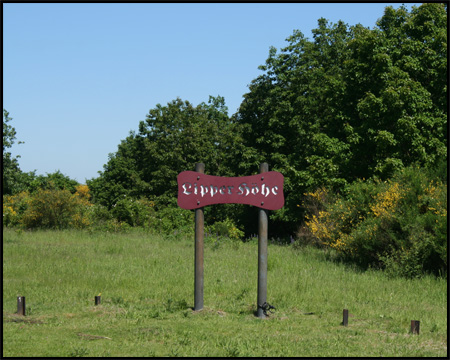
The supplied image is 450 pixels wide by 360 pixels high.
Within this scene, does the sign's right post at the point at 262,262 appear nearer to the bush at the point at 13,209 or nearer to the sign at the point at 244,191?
the sign at the point at 244,191

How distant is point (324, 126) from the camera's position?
32.7 m

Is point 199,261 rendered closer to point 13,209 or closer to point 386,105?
point 386,105

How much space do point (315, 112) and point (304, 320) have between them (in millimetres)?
27132

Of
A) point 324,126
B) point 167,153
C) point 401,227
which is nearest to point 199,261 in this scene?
point 401,227

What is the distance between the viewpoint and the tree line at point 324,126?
25344 mm

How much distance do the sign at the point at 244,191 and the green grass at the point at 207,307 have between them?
2.15m

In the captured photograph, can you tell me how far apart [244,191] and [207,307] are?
2.45 m

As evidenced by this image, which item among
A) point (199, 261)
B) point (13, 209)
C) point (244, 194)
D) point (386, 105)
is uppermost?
point (386, 105)

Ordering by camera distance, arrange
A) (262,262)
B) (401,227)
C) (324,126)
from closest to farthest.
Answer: (262,262), (401,227), (324,126)

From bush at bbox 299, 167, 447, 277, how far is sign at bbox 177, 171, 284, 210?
6425 mm

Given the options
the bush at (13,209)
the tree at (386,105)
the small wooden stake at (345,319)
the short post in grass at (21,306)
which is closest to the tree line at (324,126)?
→ the tree at (386,105)

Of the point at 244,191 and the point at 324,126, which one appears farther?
the point at 324,126

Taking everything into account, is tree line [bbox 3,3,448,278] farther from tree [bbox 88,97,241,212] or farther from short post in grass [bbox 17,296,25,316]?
short post in grass [bbox 17,296,25,316]

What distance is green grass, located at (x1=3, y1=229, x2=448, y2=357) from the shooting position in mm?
8070
